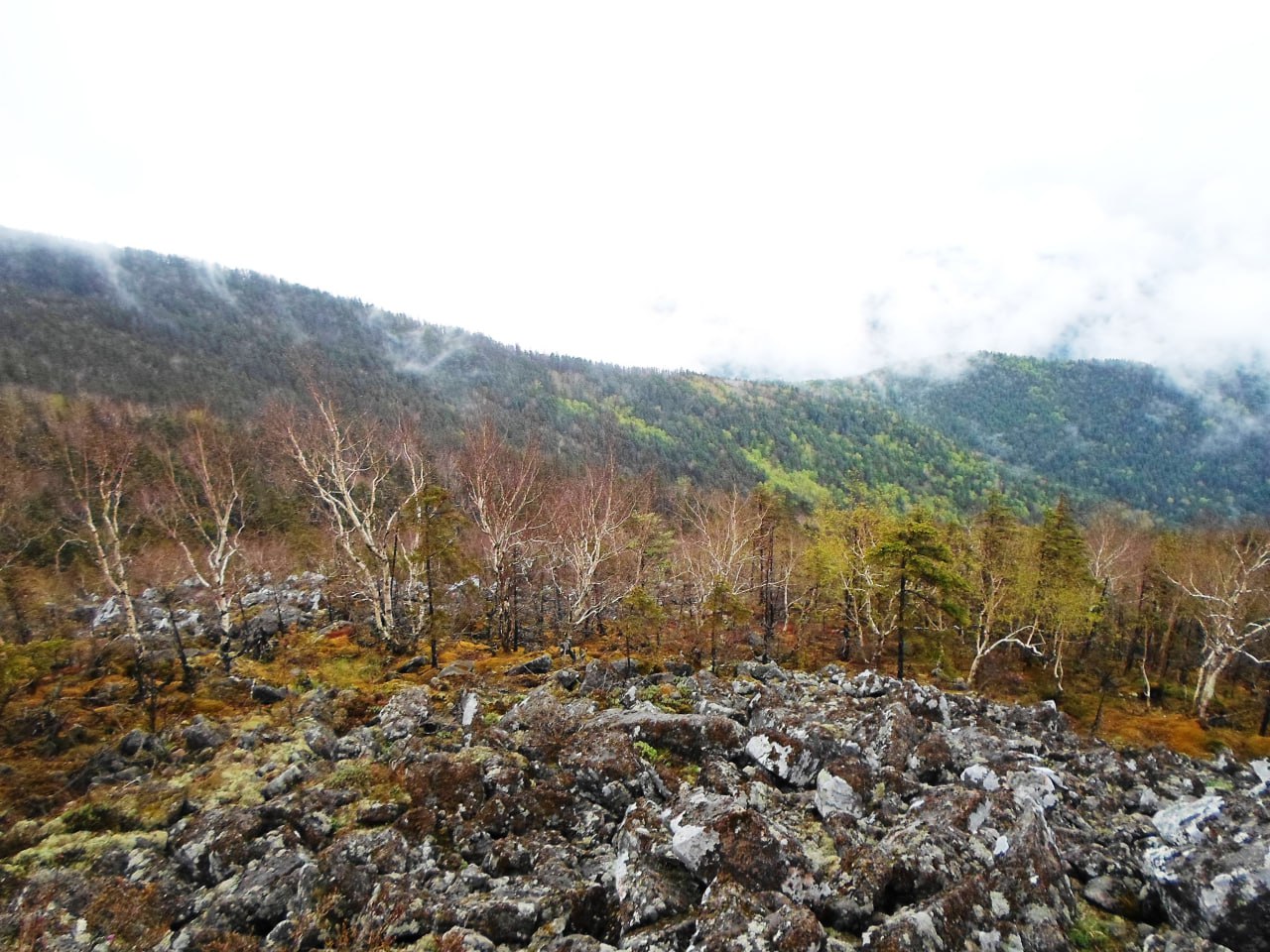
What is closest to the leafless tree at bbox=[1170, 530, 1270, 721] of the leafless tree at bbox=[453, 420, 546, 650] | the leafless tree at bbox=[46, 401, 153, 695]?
the leafless tree at bbox=[453, 420, 546, 650]

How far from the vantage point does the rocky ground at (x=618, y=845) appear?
24.1 feet

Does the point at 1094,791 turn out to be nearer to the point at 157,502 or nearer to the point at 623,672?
the point at 623,672

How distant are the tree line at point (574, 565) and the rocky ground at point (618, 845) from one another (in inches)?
282

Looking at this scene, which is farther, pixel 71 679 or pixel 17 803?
pixel 71 679

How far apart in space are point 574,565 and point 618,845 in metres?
25.7

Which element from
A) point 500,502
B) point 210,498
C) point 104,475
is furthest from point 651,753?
point 104,475

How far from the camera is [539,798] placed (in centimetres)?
1106

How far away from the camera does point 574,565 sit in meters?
35.2

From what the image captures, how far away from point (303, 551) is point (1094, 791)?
52264 mm

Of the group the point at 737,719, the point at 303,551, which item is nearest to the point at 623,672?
the point at 737,719

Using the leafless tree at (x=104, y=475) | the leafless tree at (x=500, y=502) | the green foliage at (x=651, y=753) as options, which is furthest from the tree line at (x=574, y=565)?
the green foliage at (x=651, y=753)

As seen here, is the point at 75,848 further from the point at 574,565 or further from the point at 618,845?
the point at 574,565

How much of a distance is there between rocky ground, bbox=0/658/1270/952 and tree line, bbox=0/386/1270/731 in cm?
715

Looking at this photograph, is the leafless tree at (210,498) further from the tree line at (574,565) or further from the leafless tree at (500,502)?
the leafless tree at (500,502)
